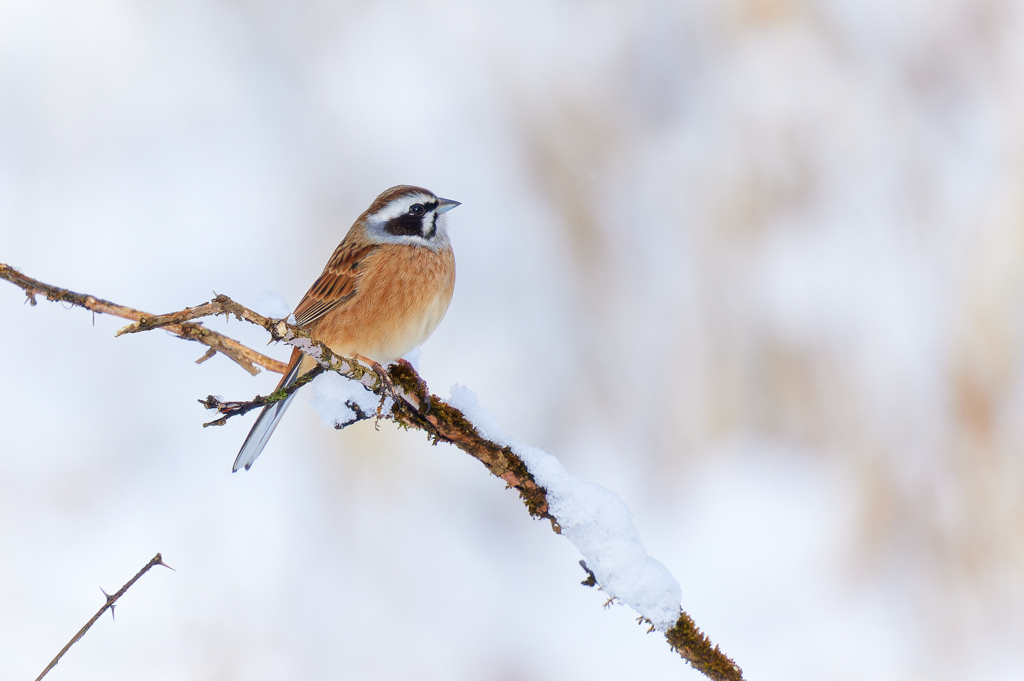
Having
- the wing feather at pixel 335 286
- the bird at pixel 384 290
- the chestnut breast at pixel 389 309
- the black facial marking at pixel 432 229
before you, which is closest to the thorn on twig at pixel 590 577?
the bird at pixel 384 290

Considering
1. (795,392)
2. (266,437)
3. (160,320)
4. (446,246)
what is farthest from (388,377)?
(795,392)

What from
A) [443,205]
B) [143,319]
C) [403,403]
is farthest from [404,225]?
[143,319]

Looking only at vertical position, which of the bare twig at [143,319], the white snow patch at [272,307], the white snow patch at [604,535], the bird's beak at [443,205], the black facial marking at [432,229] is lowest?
the bare twig at [143,319]

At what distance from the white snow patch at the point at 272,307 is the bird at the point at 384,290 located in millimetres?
1474

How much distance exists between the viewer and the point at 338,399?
88.4 inches

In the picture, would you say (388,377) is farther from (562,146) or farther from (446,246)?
(562,146)

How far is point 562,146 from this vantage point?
6820 mm

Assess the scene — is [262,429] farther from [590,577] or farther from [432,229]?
[590,577]

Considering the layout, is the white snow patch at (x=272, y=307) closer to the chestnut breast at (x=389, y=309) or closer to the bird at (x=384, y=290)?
the bird at (x=384, y=290)

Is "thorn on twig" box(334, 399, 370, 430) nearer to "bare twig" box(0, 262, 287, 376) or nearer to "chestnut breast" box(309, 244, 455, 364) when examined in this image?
"bare twig" box(0, 262, 287, 376)

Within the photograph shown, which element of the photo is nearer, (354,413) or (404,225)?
(354,413)

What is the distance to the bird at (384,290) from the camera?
138 inches

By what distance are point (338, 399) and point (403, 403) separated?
0.37 m

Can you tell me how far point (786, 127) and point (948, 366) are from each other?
2441mm
